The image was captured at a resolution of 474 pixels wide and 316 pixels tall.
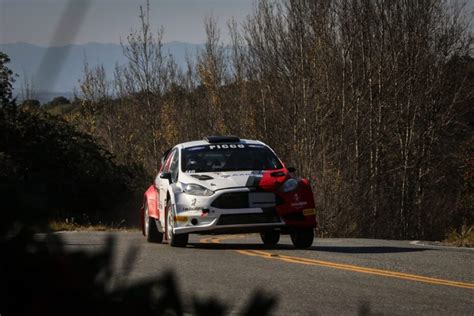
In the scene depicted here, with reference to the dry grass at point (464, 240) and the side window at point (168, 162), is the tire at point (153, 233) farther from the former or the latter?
the dry grass at point (464, 240)

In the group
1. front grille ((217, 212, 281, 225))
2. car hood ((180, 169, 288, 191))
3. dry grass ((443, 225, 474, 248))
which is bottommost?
dry grass ((443, 225, 474, 248))

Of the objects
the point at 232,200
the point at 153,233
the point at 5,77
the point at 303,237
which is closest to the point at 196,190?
the point at 232,200

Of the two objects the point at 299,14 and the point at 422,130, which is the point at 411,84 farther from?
the point at 299,14

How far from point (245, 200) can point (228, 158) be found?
1167mm

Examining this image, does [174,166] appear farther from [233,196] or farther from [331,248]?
[331,248]

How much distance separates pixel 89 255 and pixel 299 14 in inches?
2047

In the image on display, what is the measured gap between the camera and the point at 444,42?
58344 mm

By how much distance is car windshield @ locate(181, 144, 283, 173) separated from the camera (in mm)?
17219

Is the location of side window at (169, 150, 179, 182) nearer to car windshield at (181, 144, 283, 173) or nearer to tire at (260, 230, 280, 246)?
car windshield at (181, 144, 283, 173)

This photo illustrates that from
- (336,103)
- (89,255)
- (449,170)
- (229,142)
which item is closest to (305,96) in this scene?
(336,103)

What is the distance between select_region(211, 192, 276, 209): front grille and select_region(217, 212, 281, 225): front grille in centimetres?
12

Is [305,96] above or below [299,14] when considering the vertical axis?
below

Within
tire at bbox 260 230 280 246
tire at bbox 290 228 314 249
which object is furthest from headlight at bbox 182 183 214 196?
tire at bbox 260 230 280 246

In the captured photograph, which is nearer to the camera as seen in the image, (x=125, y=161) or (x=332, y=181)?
(x=332, y=181)
